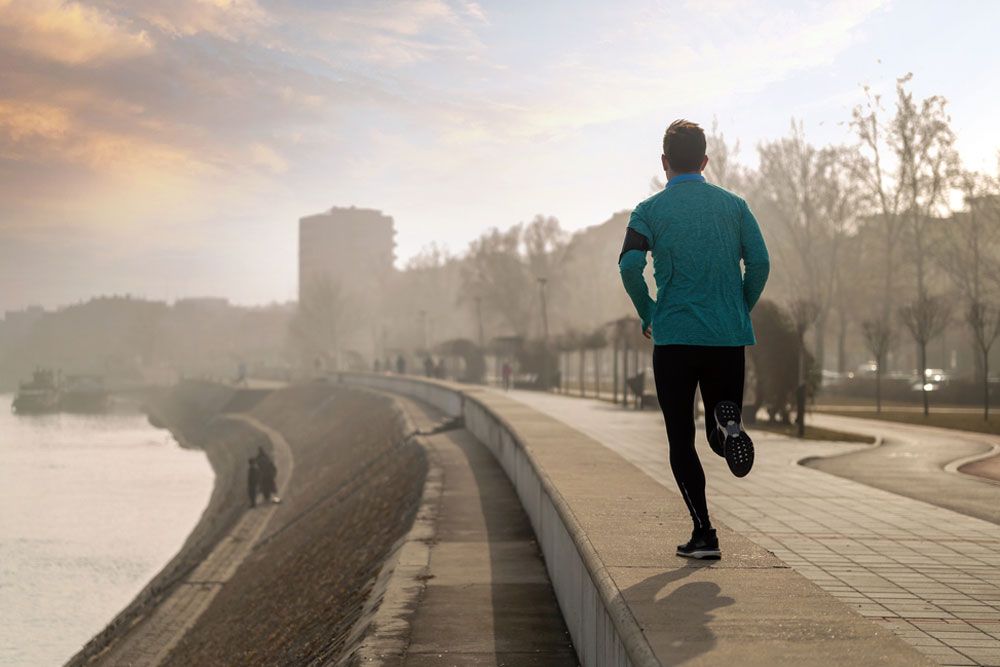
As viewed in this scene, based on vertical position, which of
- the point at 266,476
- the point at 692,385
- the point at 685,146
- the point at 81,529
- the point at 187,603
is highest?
the point at 685,146

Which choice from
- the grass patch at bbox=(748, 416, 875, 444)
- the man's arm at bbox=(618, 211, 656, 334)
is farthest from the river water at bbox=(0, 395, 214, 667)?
the man's arm at bbox=(618, 211, 656, 334)

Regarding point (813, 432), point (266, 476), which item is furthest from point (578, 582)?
point (266, 476)

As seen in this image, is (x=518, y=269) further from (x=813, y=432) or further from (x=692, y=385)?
(x=692, y=385)

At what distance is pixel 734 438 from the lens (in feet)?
15.1

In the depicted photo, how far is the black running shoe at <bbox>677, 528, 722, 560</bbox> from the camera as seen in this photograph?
15.7 ft

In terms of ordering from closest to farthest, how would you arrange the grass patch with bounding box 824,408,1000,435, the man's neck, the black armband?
1. the black armband
2. the man's neck
3. the grass patch with bounding box 824,408,1000,435

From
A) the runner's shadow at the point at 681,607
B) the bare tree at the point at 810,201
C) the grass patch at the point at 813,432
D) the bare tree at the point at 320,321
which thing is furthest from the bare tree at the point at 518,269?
the runner's shadow at the point at 681,607

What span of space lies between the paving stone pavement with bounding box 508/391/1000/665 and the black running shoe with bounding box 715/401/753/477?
114cm

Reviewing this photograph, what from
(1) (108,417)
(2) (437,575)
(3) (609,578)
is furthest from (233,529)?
(1) (108,417)

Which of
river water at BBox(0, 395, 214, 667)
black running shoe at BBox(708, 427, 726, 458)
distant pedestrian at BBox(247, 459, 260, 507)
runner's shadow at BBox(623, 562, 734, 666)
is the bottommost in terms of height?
river water at BBox(0, 395, 214, 667)

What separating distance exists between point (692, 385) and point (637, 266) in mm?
602

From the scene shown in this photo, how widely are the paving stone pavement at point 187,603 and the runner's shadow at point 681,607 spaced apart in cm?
1235

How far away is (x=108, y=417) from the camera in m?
110

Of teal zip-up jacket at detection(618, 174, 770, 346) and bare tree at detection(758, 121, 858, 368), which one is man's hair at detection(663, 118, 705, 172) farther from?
bare tree at detection(758, 121, 858, 368)
